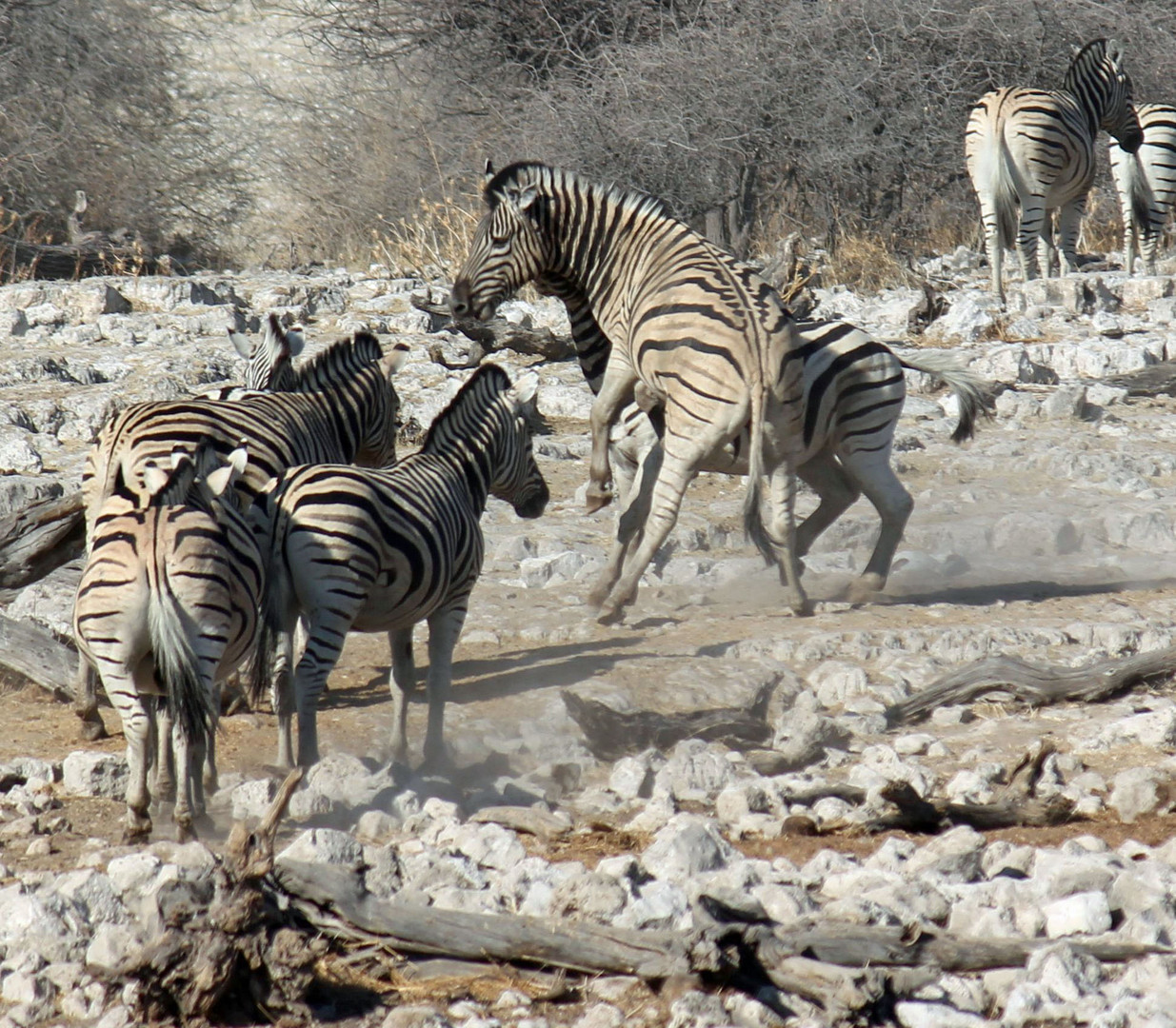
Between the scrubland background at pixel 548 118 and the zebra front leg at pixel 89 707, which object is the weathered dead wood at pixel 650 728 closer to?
the zebra front leg at pixel 89 707

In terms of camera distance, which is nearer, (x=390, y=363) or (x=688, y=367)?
(x=688, y=367)

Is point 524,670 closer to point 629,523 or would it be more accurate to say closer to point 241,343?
point 629,523

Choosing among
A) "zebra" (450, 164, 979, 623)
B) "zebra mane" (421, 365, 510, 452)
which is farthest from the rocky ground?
"zebra mane" (421, 365, 510, 452)

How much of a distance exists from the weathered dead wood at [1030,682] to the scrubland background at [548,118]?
846cm

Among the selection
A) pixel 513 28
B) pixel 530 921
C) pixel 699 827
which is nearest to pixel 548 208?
pixel 699 827

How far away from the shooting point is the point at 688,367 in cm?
645

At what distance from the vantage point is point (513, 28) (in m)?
17.4

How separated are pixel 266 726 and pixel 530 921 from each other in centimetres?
242

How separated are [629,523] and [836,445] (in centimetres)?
101

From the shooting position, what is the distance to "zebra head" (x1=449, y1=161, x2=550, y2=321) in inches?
284

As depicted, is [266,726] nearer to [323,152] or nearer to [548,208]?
[548,208]

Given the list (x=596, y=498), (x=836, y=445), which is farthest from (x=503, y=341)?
Result: (x=836, y=445)

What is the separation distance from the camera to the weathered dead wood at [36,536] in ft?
18.9

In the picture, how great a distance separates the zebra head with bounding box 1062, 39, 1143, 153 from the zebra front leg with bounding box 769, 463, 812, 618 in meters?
8.03
